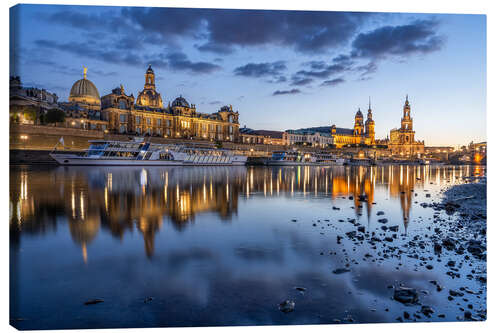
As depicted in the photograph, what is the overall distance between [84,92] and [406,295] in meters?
76.4

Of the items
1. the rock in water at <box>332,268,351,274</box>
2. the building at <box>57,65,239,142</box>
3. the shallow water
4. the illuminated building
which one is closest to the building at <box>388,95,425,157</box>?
the illuminated building

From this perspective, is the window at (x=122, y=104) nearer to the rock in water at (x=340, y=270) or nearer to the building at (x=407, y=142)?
the rock in water at (x=340, y=270)

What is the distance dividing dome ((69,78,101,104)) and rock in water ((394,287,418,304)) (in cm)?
7486

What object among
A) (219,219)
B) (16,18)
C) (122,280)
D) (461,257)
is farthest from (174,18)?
(461,257)

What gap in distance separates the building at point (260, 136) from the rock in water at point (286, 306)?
305ft

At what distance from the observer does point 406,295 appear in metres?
4.22

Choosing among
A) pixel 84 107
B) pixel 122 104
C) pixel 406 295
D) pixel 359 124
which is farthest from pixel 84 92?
pixel 359 124

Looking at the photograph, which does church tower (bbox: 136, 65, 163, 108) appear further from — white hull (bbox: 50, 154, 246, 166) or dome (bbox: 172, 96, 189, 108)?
white hull (bbox: 50, 154, 246, 166)

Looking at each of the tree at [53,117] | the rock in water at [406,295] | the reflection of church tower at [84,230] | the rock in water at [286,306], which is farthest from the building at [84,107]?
the rock in water at [406,295]

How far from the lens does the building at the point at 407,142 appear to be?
121750mm

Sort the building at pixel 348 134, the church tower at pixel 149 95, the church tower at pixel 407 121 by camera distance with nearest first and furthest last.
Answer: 1. the church tower at pixel 149 95
2. the church tower at pixel 407 121
3. the building at pixel 348 134

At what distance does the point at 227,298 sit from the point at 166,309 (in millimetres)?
772

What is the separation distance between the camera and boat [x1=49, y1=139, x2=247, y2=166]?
1353 inches

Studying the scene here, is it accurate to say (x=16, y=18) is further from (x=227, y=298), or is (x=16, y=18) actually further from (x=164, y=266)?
(x=227, y=298)
